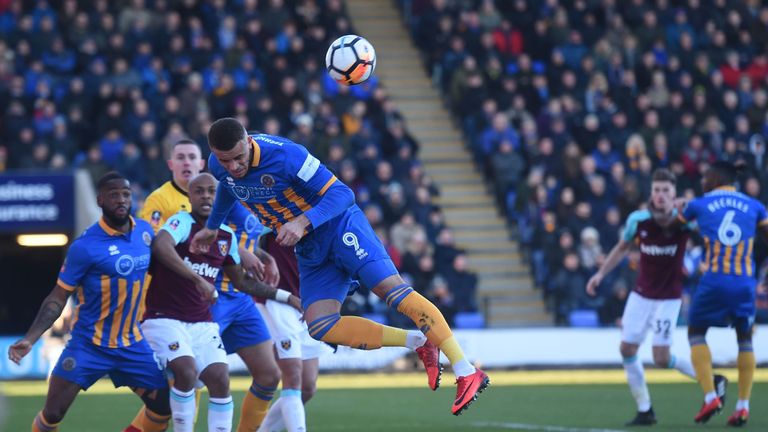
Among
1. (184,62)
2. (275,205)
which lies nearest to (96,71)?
(184,62)

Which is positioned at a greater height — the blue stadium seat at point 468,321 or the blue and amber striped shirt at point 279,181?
the blue and amber striped shirt at point 279,181

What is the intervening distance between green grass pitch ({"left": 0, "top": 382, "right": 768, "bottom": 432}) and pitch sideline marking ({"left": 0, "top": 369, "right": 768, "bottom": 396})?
643 mm

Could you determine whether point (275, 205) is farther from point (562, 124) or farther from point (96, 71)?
point (562, 124)

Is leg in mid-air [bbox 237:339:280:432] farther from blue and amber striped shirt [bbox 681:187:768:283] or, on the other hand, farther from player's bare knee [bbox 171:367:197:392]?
blue and amber striped shirt [bbox 681:187:768:283]

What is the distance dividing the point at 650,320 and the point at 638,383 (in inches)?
29.3

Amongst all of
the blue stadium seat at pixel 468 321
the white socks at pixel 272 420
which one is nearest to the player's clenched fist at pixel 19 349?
the white socks at pixel 272 420

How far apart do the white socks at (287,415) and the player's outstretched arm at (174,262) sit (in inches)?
44.8

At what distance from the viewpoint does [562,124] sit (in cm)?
2467

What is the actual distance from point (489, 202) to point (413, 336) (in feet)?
56.0

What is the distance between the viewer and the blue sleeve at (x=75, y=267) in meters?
9.41

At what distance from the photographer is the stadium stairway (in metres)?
23.7

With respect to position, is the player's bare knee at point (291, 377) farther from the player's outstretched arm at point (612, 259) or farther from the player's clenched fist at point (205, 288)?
the player's outstretched arm at point (612, 259)

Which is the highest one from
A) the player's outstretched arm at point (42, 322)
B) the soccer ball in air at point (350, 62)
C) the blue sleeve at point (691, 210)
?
the soccer ball in air at point (350, 62)

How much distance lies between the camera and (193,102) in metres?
22.0
